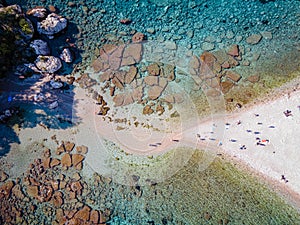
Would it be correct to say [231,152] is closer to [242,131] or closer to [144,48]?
[242,131]

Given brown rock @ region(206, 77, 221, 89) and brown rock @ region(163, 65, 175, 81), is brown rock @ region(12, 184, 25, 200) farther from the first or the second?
brown rock @ region(206, 77, 221, 89)

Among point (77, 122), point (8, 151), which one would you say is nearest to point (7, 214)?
point (8, 151)

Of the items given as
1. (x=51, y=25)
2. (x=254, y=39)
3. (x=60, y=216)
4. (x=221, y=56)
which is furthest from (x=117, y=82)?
(x=254, y=39)

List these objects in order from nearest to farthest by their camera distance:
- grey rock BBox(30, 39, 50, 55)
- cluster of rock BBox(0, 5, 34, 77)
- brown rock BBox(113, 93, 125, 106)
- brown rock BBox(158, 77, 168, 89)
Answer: cluster of rock BBox(0, 5, 34, 77), grey rock BBox(30, 39, 50, 55), brown rock BBox(113, 93, 125, 106), brown rock BBox(158, 77, 168, 89)

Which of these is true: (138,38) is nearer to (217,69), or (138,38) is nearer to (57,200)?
(217,69)

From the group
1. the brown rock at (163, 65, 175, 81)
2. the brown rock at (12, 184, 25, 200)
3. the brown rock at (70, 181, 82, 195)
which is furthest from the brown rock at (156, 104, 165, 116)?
the brown rock at (12, 184, 25, 200)

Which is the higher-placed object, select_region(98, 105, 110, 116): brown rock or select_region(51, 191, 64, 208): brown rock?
select_region(98, 105, 110, 116): brown rock
